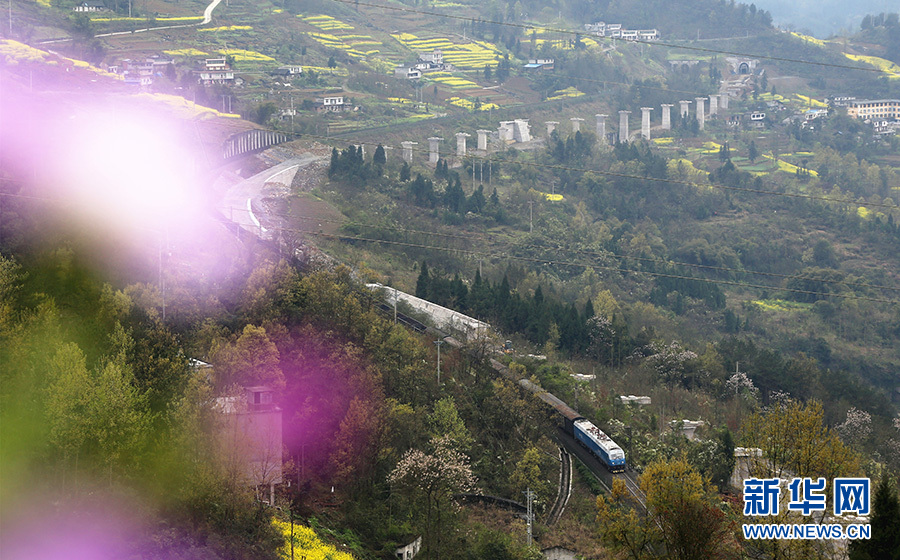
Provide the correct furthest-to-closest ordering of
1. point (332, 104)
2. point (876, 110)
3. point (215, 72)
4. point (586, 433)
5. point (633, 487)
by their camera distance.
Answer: point (876, 110) < point (332, 104) < point (215, 72) < point (586, 433) < point (633, 487)

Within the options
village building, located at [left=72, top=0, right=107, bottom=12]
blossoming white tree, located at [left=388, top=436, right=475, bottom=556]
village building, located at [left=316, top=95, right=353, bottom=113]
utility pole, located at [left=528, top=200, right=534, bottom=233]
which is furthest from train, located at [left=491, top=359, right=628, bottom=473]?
village building, located at [left=72, top=0, right=107, bottom=12]

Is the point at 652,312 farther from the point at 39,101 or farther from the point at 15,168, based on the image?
the point at 39,101

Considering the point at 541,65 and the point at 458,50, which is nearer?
the point at 541,65

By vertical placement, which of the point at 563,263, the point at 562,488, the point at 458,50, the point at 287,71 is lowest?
the point at 562,488

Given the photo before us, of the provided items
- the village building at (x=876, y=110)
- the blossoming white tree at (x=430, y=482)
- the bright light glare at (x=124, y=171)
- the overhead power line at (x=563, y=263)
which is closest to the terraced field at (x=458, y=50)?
the village building at (x=876, y=110)

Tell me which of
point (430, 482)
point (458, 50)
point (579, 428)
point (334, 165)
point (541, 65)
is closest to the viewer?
point (430, 482)

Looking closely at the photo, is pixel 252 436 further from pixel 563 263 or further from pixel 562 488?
pixel 563 263

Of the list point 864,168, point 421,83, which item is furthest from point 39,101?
point 864,168

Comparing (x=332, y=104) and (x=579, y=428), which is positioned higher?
(x=332, y=104)

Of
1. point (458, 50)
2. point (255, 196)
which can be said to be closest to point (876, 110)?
point (458, 50)

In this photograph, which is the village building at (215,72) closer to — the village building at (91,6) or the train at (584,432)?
the village building at (91,6)
